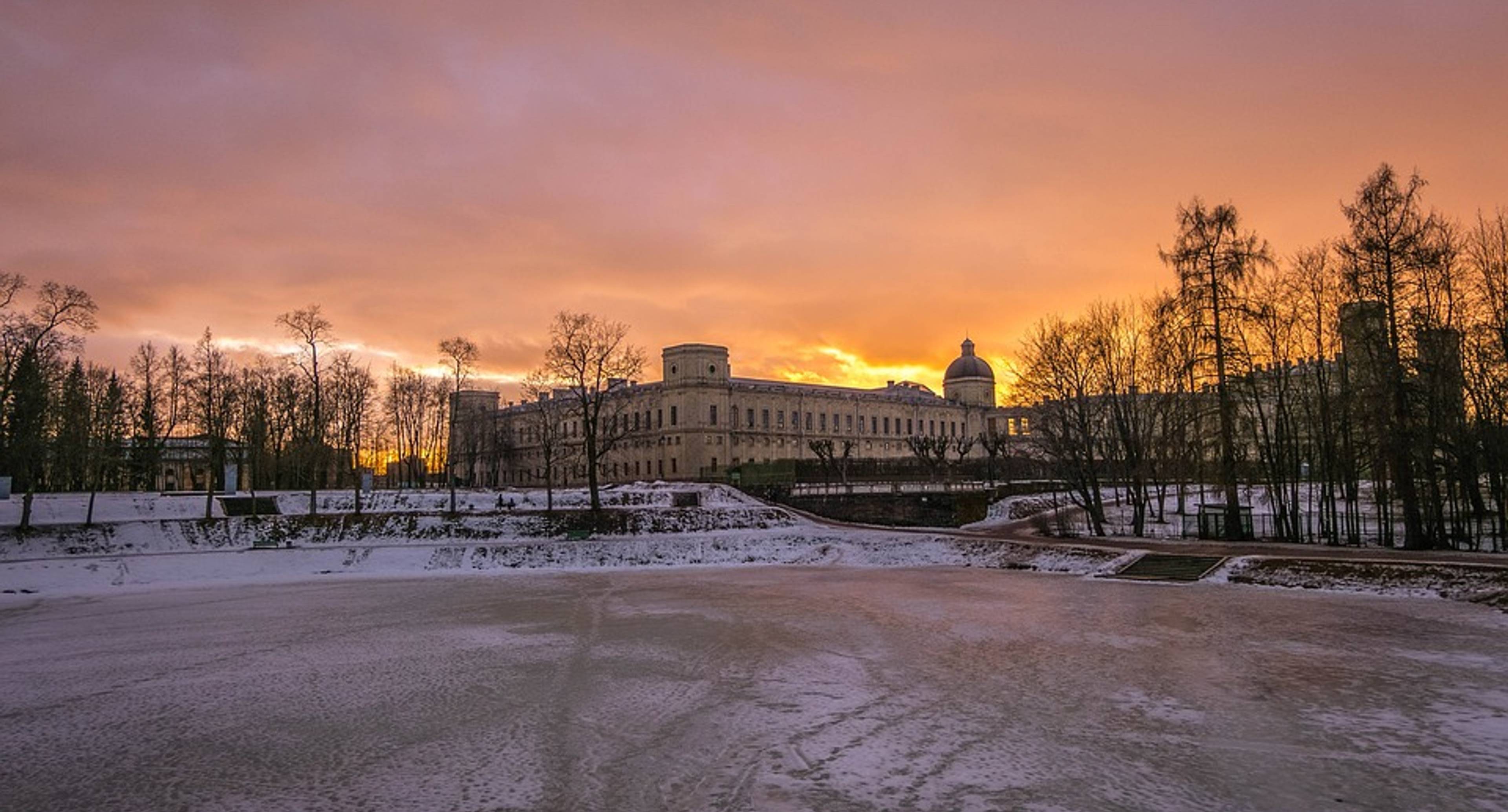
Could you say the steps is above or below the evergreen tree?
below

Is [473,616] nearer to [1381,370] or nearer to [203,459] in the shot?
[1381,370]

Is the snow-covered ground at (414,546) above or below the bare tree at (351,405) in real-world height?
below

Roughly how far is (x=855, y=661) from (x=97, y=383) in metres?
68.0

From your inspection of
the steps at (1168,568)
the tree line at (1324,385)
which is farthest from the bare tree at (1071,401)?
the steps at (1168,568)

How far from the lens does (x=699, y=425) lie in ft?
320

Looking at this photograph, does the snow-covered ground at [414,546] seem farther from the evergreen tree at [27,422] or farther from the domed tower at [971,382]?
the domed tower at [971,382]

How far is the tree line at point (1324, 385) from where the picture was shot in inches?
1139

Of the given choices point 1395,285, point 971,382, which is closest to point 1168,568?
point 1395,285

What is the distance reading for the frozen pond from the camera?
8.68 metres

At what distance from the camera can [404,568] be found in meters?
37.5

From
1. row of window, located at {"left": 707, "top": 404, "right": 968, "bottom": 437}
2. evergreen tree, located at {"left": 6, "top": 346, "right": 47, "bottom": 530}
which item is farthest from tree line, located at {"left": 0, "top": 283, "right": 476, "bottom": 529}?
row of window, located at {"left": 707, "top": 404, "right": 968, "bottom": 437}

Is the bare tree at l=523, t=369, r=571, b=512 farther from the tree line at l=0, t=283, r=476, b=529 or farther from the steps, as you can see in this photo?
the steps

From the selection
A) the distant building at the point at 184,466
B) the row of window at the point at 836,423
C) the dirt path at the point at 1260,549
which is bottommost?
the dirt path at the point at 1260,549

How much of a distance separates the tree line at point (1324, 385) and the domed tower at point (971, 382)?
8481 centimetres
